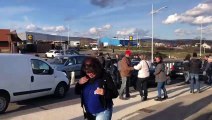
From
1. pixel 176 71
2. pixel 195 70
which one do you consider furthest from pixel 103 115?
pixel 176 71

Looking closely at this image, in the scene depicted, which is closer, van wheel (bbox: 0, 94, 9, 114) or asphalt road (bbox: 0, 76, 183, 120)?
van wheel (bbox: 0, 94, 9, 114)

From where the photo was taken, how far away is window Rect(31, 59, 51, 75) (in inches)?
468

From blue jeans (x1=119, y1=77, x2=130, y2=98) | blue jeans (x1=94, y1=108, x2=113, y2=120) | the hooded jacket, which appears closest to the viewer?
blue jeans (x1=94, y1=108, x2=113, y2=120)

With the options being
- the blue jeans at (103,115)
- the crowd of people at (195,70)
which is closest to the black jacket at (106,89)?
the blue jeans at (103,115)

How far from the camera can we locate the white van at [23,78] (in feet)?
34.5

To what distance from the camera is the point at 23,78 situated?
36.5ft

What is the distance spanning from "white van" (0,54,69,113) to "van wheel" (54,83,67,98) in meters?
0.05

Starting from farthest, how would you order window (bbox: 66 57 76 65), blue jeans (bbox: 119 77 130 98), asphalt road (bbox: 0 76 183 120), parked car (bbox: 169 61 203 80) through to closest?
1. parked car (bbox: 169 61 203 80)
2. window (bbox: 66 57 76 65)
3. blue jeans (bbox: 119 77 130 98)
4. asphalt road (bbox: 0 76 183 120)

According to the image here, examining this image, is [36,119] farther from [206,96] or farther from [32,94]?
[206,96]

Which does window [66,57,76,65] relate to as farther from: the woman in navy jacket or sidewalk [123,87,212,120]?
the woman in navy jacket

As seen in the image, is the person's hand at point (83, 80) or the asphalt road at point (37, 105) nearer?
the person's hand at point (83, 80)

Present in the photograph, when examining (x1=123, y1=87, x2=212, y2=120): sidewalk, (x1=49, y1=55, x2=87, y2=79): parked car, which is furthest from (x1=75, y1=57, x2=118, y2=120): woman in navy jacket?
(x1=49, y1=55, x2=87, y2=79): parked car

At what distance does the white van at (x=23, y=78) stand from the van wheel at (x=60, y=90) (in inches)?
1.9

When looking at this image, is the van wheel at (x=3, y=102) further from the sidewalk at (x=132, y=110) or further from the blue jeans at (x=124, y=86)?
the blue jeans at (x=124, y=86)
